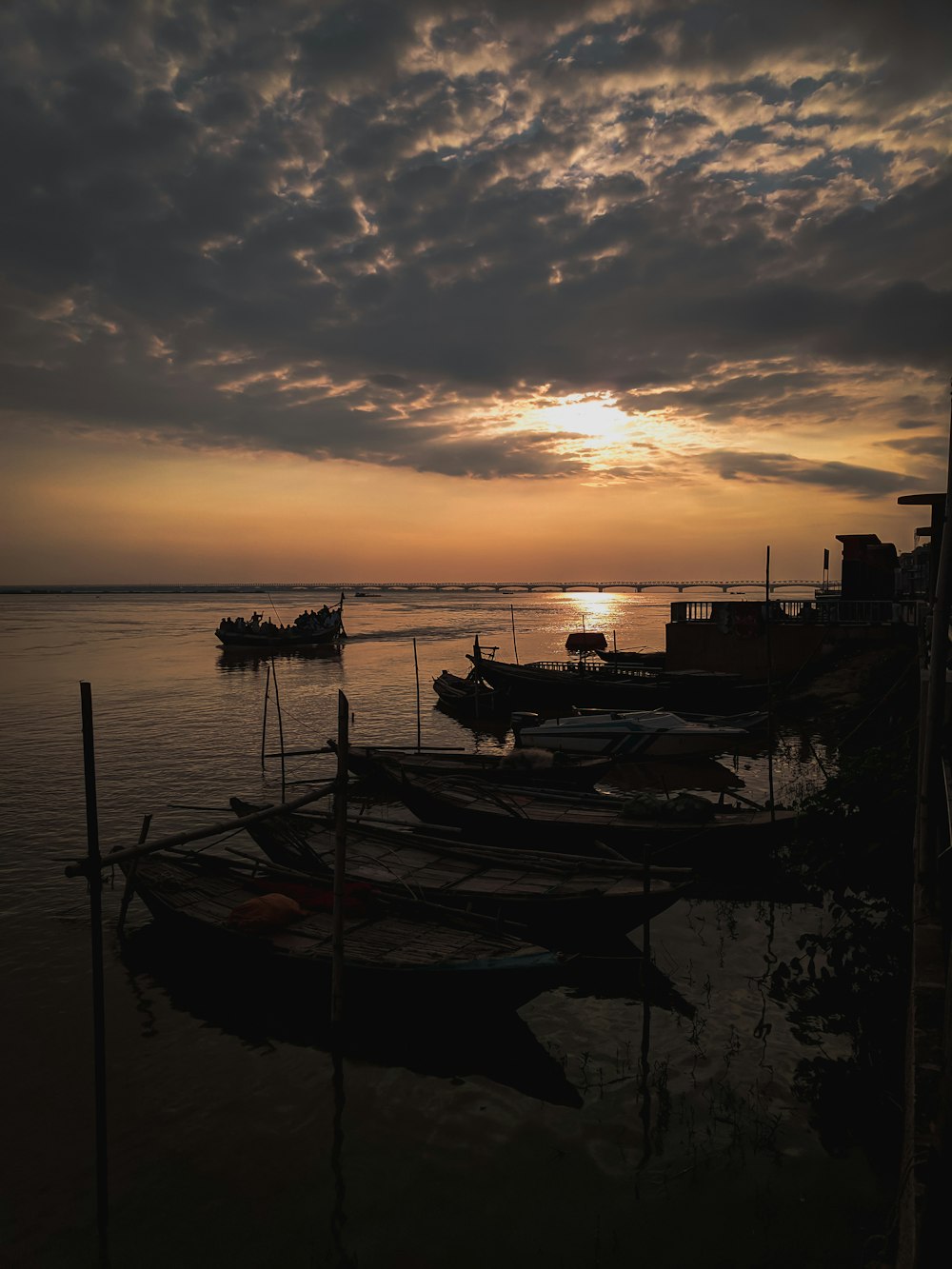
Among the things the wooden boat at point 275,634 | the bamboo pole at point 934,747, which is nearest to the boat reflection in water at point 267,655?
the wooden boat at point 275,634

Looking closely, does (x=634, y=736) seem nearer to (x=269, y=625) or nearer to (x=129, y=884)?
(x=129, y=884)

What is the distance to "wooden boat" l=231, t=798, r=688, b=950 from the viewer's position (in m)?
10.9

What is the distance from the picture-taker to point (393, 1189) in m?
7.15

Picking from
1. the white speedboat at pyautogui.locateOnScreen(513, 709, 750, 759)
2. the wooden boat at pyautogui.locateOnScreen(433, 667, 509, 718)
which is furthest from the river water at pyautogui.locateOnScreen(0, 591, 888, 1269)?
the wooden boat at pyautogui.locateOnScreen(433, 667, 509, 718)

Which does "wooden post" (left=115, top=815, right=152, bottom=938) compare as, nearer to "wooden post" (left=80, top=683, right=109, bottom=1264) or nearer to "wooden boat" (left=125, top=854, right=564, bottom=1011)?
"wooden boat" (left=125, top=854, right=564, bottom=1011)

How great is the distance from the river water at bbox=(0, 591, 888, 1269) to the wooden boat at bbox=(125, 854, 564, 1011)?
0.78 m

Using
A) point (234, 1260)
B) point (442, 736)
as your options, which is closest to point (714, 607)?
point (442, 736)

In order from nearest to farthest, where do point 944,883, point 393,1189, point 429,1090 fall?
point 944,883 → point 393,1189 → point 429,1090

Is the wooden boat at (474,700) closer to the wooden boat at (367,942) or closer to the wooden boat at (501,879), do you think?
the wooden boat at (501,879)

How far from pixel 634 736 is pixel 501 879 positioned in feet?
39.5

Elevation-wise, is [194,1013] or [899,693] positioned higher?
[899,693]

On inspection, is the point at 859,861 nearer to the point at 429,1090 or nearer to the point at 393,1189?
the point at 429,1090

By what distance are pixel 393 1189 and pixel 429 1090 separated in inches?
55.6

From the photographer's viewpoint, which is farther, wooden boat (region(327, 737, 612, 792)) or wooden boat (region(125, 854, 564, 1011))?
wooden boat (region(327, 737, 612, 792))
